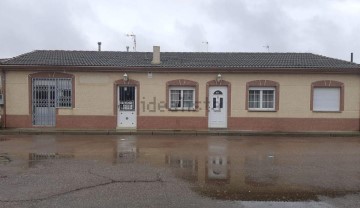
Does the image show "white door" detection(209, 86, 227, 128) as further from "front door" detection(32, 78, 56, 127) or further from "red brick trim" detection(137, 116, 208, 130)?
"front door" detection(32, 78, 56, 127)

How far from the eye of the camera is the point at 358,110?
18.9m

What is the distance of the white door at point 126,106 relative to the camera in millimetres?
19062

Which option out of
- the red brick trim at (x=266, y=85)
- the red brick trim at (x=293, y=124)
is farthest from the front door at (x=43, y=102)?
the red brick trim at (x=266, y=85)

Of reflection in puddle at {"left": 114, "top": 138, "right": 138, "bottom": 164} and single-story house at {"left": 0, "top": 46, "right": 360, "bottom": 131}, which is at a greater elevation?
single-story house at {"left": 0, "top": 46, "right": 360, "bottom": 131}

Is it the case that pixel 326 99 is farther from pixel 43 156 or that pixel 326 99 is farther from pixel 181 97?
pixel 43 156

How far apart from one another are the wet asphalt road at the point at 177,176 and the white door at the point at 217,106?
5.87 meters

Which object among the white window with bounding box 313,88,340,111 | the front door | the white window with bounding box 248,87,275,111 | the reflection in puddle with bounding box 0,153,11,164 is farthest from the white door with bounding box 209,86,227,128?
the reflection in puddle with bounding box 0,153,11,164

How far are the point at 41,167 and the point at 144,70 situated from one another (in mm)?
10495

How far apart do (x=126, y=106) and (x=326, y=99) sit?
32.8ft

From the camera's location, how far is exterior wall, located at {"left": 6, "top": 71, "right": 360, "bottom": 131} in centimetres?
1880

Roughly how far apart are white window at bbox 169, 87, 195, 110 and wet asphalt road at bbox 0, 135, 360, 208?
6039 millimetres

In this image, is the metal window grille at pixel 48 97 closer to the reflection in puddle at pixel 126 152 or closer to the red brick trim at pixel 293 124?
the reflection in puddle at pixel 126 152

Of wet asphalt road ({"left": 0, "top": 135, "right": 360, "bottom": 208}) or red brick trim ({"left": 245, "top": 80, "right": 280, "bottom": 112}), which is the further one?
red brick trim ({"left": 245, "top": 80, "right": 280, "bottom": 112})

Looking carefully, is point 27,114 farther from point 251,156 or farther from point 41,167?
point 251,156
